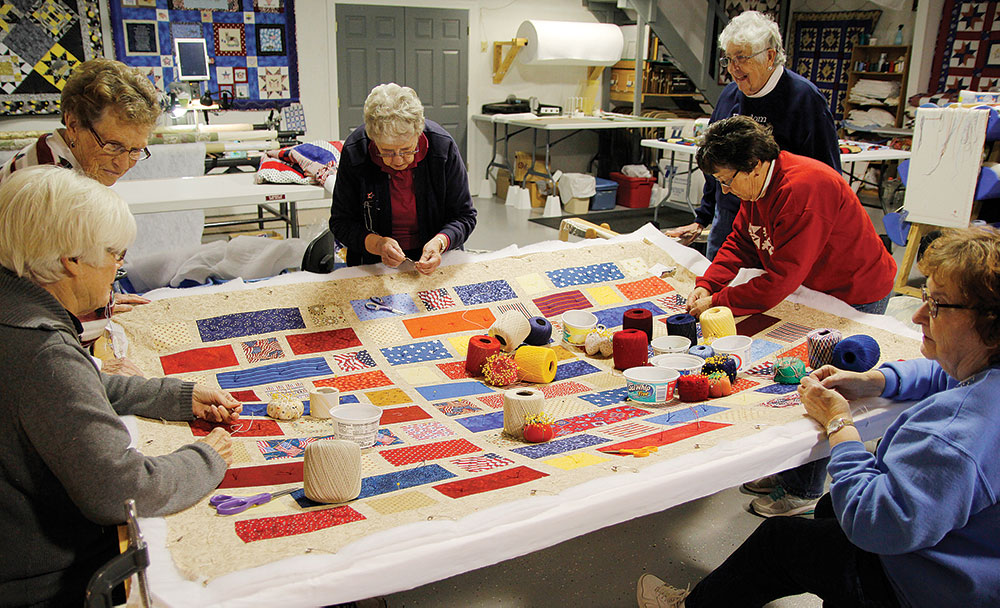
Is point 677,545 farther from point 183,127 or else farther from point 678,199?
point 678,199

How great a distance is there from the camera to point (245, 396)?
83.6 inches

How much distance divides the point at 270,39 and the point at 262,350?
5.56m

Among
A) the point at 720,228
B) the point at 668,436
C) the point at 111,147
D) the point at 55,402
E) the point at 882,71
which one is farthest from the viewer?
the point at 882,71

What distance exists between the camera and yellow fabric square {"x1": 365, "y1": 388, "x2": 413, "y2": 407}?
2.17 m

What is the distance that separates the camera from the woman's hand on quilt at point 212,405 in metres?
1.89

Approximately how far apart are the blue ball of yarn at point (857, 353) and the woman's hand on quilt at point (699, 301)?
0.56m

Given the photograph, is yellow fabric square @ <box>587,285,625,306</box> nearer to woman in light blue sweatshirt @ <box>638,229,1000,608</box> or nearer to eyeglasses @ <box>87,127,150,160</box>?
woman in light blue sweatshirt @ <box>638,229,1000,608</box>

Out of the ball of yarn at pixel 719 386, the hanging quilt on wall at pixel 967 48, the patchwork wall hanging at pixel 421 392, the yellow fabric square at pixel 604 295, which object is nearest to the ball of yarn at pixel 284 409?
the patchwork wall hanging at pixel 421 392

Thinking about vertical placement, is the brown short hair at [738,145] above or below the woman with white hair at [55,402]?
above

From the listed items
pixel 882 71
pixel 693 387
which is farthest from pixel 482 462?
pixel 882 71

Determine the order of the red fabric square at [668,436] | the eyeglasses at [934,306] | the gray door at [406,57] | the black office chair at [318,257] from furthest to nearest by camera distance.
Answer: the gray door at [406,57] < the black office chair at [318,257] < the red fabric square at [668,436] < the eyeglasses at [934,306]

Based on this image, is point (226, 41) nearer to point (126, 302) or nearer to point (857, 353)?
point (126, 302)

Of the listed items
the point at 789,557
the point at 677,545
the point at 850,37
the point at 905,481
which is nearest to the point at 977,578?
the point at 905,481

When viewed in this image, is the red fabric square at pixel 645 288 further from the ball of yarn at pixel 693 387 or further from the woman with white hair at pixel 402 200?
the ball of yarn at pixel 693 387
